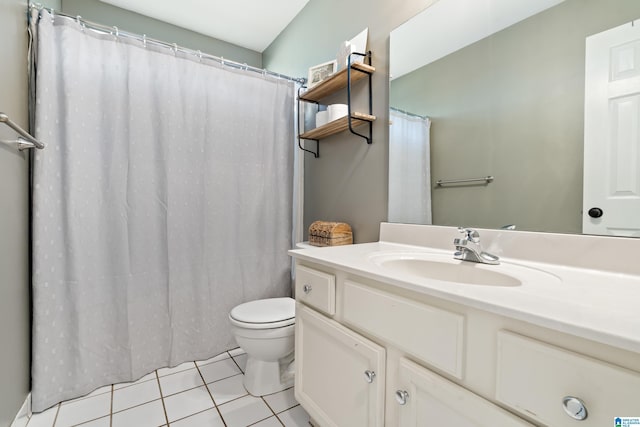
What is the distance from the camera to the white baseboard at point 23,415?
116 cm

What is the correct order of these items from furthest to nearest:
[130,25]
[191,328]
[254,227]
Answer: [130,25] → [254,227] → [191,328]

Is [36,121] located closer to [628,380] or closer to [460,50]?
[460,50]

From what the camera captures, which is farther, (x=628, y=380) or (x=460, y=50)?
(x=460, y=50)

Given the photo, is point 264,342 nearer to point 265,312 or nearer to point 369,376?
point 265,312

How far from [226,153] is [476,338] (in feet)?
5.53

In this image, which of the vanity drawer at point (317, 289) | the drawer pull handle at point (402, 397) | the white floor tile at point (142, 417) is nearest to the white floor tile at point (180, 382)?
the white floor tile at point (142, 417)

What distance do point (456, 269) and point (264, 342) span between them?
0.97 meters

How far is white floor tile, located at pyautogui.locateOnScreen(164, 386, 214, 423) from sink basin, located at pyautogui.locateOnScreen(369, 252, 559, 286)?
3.70ft

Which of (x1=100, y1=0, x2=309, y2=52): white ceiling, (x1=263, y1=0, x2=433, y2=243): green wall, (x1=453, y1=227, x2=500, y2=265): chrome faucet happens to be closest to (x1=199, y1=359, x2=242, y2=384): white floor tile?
(x1=263, y1=0, x2=433, y2=243): green wall

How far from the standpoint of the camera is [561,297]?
0.57 metres

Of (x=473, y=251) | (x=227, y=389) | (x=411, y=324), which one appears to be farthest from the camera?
(x=227, y=389)

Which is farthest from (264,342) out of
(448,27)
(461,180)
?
(448,27)

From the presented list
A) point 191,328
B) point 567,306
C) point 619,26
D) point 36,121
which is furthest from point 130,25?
point 567,306

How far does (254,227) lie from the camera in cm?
194
